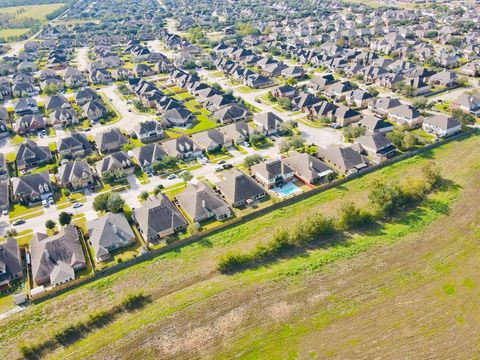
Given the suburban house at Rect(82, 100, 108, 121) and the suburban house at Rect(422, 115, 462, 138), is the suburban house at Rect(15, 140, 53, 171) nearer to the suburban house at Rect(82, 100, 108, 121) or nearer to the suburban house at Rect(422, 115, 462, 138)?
the suburban house at Rect(82, 100, 108, 121)

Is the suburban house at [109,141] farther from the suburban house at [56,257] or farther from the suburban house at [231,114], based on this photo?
the suburban house at [56,257]

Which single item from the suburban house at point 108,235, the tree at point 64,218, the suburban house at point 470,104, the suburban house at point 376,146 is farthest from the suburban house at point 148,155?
the suburban house at point 470,104

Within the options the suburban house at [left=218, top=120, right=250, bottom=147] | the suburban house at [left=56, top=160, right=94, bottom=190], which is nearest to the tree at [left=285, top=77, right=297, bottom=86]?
the suburban house at [left=218, top=120, right=250, bottom=147]

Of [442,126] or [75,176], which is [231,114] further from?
[442,126]

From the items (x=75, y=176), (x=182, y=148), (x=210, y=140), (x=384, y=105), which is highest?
(x=384, y=105)

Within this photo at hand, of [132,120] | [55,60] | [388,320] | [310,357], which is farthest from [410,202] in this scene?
[55,60]

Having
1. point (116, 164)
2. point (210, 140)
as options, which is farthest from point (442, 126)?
point (116, 164)
